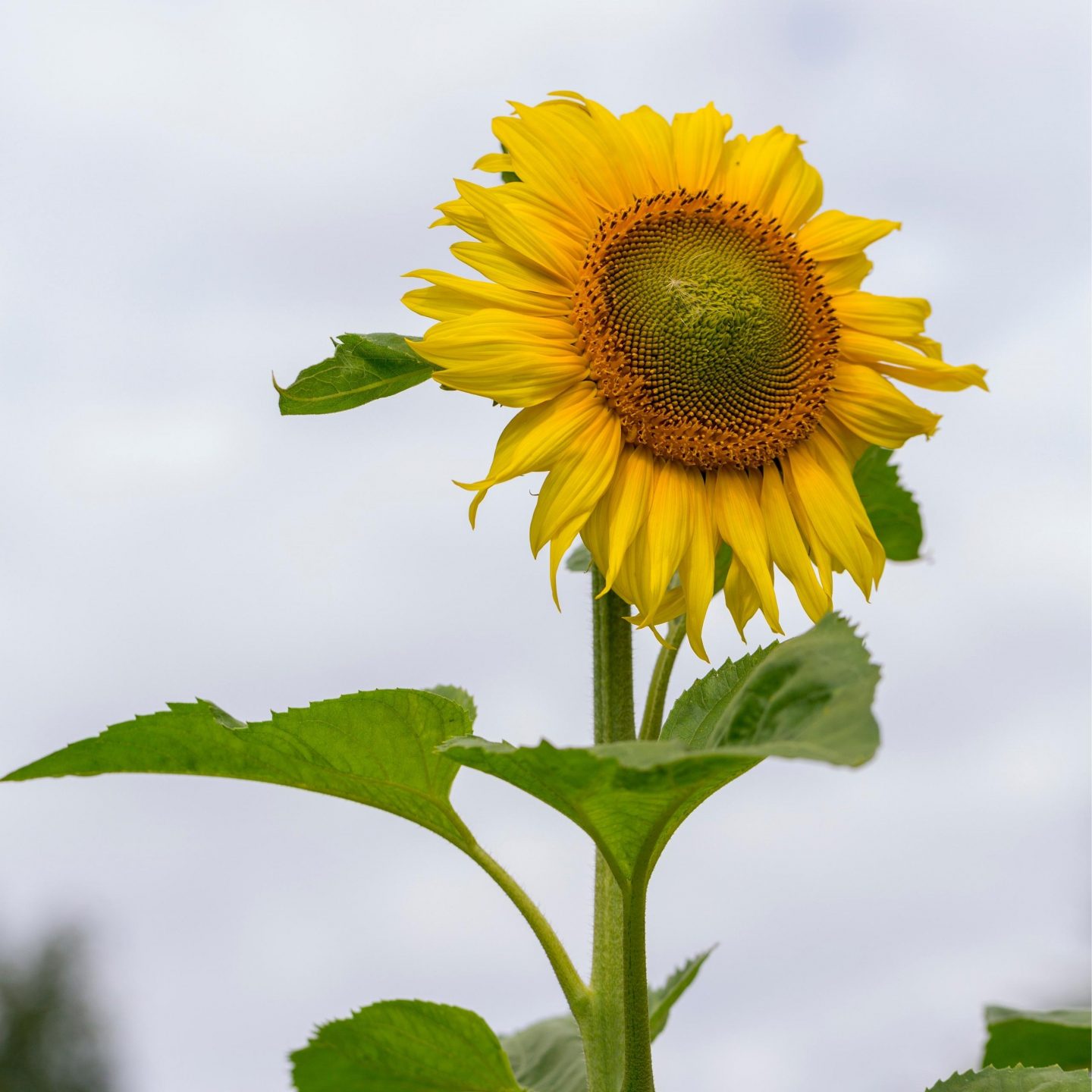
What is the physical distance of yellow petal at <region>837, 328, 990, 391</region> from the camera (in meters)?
1.40

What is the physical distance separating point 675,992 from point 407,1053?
1.70ft

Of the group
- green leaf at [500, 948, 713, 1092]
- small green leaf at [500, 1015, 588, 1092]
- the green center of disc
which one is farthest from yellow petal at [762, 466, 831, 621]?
small green leaf at [500, 1015, 588, 1092]

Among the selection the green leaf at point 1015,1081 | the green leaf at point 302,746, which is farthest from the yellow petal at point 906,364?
the green leaf at point 1015,1081

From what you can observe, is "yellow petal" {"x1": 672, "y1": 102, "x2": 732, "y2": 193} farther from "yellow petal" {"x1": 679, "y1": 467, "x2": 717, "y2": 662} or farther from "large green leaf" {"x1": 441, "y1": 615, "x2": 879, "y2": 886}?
"large green leaf" {"x1": 441, "y1": 615, "x2": 879, "y2": 886}

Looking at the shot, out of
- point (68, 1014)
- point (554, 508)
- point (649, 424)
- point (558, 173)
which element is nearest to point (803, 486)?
point (649, 424)

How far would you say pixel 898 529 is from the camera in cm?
166

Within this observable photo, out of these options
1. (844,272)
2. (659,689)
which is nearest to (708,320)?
(844,272)

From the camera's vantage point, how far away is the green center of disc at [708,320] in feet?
4.38

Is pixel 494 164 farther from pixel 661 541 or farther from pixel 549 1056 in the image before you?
pixel 549 1056

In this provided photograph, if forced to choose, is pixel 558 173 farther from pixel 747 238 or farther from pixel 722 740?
pixel 722 740

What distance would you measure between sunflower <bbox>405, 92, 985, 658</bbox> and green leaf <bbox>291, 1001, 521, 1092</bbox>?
42 cm

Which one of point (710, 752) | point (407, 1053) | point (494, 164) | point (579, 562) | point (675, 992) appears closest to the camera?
point (710, 752)

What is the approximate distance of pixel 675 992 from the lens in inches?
60.2

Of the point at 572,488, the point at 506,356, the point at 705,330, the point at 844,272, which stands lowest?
the point at 572,488
